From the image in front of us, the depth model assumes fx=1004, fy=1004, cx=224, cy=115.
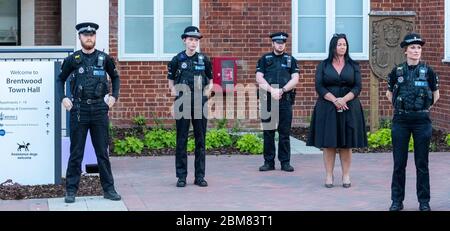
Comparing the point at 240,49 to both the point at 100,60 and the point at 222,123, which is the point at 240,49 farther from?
the point at 100,60

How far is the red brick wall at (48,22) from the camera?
66.4 ft

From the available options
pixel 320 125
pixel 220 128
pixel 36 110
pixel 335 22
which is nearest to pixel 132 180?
pixel 36 110

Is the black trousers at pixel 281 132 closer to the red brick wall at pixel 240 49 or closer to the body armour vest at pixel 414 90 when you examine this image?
the body armour vest at pixel 414 90

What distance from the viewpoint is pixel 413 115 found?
33.8 feet

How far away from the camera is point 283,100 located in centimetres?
1366

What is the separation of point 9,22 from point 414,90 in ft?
41.4

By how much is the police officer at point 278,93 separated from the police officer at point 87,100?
9.95 ft

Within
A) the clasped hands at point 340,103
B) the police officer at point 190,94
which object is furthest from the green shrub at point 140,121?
the clasped hands at point 340,103

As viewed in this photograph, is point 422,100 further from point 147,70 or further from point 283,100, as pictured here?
point 147,70

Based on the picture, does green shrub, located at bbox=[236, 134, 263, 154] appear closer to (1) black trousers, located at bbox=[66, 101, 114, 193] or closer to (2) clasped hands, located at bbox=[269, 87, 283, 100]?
(2) clasped hands, located at bbox=[269, 87, 283, 100]

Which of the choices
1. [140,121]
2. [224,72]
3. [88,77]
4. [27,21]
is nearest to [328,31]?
[224,72]

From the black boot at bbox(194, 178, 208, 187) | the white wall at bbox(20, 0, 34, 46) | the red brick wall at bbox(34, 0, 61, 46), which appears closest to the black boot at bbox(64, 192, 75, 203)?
the black boot at bbox(194, 178, 208, 187)

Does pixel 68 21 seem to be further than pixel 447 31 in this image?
Yes

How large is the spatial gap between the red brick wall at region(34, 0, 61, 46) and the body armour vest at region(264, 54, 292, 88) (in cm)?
769
